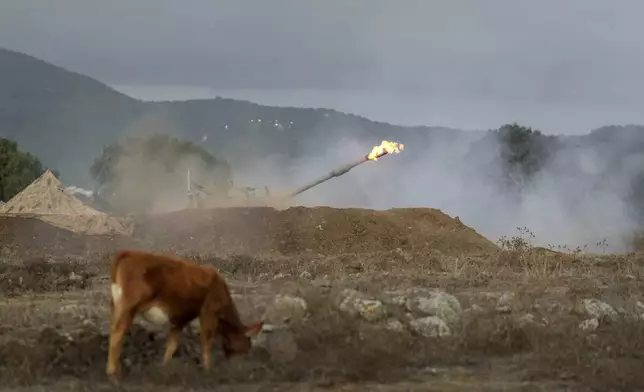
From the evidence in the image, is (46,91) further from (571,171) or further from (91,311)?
(91,311)

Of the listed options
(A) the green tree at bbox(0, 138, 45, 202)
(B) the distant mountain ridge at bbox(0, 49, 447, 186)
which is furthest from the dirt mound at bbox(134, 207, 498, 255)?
(B) the distant mountain ridge at bbox(0, 49, 447, 186)

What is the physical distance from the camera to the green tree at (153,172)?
120 feet

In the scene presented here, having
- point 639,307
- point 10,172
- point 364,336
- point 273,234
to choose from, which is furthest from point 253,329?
point 10,172

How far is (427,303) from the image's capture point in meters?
10.4

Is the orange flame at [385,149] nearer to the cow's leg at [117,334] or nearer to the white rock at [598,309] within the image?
the white rock at [598,309]

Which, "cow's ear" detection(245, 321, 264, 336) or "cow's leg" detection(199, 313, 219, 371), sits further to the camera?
"cow's ear" detection(245, 321, 264, 336)

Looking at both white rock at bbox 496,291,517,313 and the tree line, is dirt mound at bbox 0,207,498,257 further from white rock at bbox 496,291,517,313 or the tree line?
white rock at bbox 496,291,517,313

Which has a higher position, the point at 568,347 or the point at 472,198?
the point at 472,198

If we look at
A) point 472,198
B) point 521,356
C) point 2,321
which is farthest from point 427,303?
point 472,198

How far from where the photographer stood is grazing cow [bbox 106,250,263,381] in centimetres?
747

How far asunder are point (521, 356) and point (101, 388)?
4238 mm

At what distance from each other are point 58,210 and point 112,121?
82.0 m

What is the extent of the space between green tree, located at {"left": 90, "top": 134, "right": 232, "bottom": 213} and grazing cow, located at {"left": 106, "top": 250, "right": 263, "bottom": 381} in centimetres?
2476

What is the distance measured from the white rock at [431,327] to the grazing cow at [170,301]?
218 centimetres
